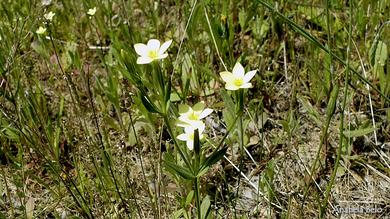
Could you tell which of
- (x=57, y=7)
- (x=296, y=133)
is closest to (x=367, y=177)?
(x=296, y=133)

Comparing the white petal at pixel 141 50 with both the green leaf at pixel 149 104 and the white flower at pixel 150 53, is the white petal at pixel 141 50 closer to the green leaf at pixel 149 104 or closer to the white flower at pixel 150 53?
the white flower at pixel 150 53

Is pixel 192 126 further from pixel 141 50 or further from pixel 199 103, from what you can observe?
pixel 141 50

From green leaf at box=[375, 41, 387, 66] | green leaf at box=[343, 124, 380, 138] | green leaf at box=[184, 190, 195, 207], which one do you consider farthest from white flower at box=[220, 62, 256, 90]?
green leaf at box=[375, 41, 387, 66]

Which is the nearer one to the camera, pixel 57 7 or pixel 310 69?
pixel 310 69

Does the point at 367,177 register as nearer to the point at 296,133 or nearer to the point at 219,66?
the point at 296,133

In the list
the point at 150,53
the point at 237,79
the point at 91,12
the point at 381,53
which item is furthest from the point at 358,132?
the point at 91,12

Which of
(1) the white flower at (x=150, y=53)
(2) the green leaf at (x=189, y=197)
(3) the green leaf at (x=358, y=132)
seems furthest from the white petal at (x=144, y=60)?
(3) the green leaf at (x=358, y=132)

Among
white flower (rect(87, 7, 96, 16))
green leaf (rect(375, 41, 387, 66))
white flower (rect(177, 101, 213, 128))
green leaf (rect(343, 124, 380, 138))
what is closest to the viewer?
white flower (rect(177, 101, 213, 128))

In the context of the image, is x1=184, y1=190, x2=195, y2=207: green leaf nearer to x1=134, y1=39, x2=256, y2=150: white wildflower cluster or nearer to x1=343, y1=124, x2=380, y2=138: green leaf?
x1=134, y1=39, x2=256, y2=150: white wildflower cluster

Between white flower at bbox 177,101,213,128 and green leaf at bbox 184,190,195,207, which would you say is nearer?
white flower at bbox 177,101,213,128
